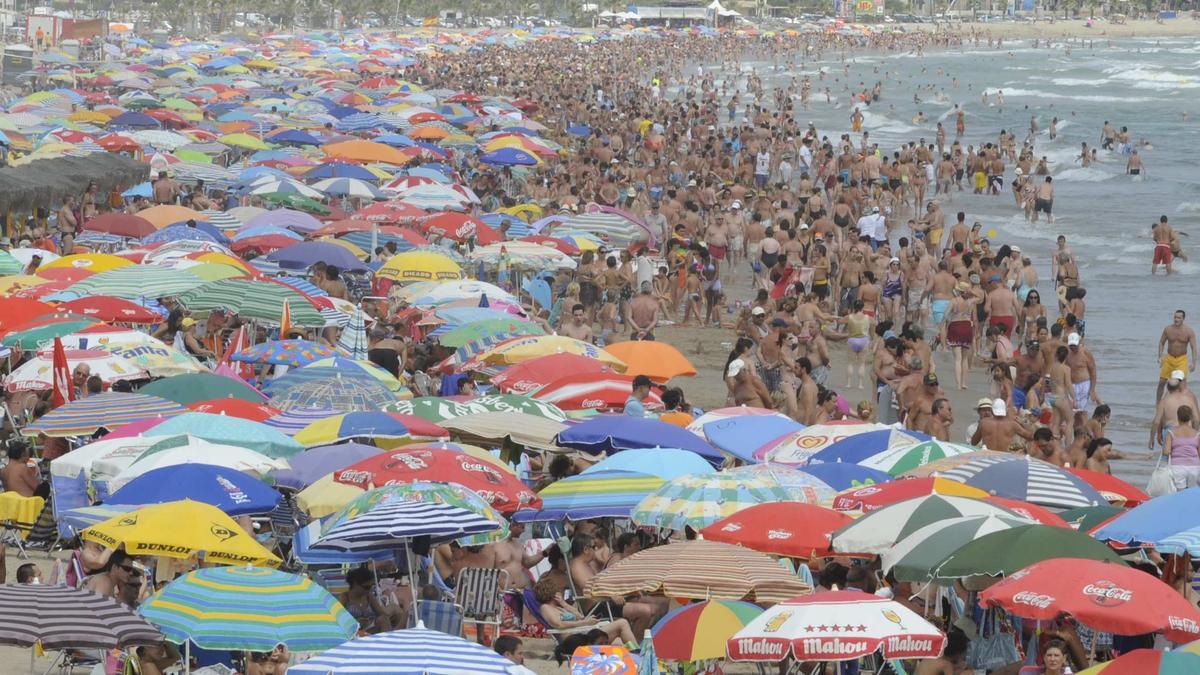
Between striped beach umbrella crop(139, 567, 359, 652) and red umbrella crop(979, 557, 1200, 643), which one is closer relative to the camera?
striped beach umbrella crop(139, 567, 359, 652)

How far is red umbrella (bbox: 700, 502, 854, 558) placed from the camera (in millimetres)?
8352

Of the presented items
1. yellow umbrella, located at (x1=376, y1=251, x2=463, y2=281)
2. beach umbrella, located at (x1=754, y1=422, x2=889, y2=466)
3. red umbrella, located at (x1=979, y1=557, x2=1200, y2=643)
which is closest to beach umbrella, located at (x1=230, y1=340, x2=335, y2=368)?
beach umbrella, located at (x1=754, y1=422, x2=889, y2=466)

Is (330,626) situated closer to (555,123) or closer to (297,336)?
(297,336)

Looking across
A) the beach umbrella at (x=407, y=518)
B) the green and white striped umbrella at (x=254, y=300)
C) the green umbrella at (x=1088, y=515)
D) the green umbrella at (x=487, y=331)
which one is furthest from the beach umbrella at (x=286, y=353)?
the green umbrella at (x=1088, y=515)

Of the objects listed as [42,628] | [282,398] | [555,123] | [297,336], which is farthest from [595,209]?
[555,123]

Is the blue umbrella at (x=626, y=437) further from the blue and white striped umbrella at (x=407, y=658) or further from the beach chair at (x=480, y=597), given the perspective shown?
the blue and white striped umbrella at (x=407, y=658)

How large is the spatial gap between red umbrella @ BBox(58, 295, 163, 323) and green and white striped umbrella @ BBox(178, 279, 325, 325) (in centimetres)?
37

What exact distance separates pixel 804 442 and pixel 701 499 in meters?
2.14

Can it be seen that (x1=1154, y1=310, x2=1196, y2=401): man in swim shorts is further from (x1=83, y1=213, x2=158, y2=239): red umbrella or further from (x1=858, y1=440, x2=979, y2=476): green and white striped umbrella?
(x1=83, y1=213, x2=158, y2=239): red umbrella

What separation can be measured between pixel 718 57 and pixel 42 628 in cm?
9090

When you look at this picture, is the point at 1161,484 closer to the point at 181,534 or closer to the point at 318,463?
the point at 318,463

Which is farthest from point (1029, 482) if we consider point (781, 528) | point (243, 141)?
point (243, 141)

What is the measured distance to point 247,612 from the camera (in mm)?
6844

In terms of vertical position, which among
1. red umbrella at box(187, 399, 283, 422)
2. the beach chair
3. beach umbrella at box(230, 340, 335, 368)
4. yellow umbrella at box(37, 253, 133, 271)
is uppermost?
yellow umbrella at box(37, 253, 133, 271)
